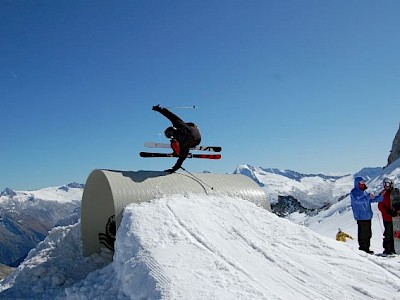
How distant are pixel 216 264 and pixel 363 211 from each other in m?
6.94

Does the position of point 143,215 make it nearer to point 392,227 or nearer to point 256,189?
point 256,189

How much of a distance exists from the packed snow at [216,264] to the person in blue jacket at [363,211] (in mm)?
3409

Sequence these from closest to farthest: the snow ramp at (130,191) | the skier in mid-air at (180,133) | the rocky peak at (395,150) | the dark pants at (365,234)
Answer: the snow ramp at (130,191) < the dark pants at (365,234) < the skier in mid-air at (180,133) < the rocky peak at (395,150)

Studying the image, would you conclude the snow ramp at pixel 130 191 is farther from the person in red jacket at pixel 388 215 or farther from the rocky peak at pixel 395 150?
the rocky peak at pixel 395 150

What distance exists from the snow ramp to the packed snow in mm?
628

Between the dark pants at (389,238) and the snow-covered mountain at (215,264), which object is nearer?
the snow-covered mountain at (215,264)

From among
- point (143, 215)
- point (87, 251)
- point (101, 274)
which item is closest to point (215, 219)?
point (143, 215)

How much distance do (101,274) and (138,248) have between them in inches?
61.6

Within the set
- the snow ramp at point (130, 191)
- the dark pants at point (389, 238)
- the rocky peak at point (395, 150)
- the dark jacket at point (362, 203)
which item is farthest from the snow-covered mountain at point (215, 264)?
the rocky peak at point (395, 150)

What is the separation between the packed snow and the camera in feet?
20.3

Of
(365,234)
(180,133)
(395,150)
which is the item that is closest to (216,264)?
(180,133)

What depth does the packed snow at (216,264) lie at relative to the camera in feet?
20.3

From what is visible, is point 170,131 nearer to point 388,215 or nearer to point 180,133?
point 180,133

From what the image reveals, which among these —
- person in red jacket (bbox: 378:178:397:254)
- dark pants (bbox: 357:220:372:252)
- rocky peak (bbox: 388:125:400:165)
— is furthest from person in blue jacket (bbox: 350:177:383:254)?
rocky peak (bbox: 388:125:400:165)
